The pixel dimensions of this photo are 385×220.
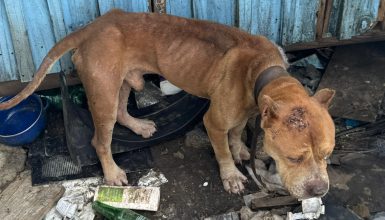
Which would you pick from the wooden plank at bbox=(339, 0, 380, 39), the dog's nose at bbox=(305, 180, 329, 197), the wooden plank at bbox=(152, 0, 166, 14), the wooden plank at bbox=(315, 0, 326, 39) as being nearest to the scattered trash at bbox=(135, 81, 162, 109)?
the wooden plank at bbox=(152, 0, 166, 14)

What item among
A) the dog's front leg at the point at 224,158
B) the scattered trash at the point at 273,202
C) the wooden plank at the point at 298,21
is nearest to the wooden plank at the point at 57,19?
the dog's front leg at the point at 224,158

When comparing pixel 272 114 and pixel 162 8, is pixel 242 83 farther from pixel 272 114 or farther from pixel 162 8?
pixel 162 8

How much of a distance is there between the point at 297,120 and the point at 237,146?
1.66 m

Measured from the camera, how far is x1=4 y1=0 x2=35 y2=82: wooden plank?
511 centimetres

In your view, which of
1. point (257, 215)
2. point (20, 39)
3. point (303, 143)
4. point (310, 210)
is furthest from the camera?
point (20, 39)

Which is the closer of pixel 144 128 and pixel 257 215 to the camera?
pixel 257 215

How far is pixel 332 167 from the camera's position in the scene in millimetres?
5215

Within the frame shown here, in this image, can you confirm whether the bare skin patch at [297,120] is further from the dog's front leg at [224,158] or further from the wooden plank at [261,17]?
the wooden plank at [261,17]

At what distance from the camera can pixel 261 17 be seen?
5695 mm

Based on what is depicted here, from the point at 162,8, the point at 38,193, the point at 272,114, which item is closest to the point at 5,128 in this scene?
the point at 38,193

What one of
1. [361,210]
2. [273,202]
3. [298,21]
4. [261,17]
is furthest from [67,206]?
[298,21]

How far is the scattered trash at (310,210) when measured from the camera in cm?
453

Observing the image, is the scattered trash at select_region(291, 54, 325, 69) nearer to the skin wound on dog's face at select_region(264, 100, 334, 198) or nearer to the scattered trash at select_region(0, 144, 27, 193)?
the skin wound on dog's face at select_region(264, 100, 334, 198)

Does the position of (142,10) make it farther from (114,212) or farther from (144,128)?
(114,212)
